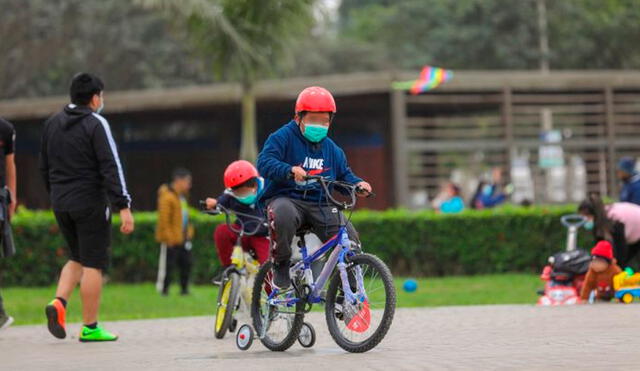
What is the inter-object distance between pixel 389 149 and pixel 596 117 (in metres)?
4.28

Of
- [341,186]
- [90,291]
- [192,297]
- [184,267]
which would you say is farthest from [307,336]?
[184,267]

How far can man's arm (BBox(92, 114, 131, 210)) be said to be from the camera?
9.73 meters

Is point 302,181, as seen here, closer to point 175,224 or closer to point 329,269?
point 329,269

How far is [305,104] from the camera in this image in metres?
8.49

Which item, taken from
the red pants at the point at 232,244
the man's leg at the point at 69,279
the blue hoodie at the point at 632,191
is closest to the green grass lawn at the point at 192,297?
the blue hoodie at the point at 632,191

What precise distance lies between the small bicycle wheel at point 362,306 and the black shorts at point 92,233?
2305 mm

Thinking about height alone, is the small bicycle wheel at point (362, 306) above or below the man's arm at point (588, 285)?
above

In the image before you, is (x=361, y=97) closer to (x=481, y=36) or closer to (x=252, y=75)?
(x=252, y=75)

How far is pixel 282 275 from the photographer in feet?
28.1

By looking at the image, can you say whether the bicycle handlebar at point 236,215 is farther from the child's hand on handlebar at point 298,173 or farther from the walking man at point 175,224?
the walking man at point 175,224

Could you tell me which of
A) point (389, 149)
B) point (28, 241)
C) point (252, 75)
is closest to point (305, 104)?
point (28, 241)

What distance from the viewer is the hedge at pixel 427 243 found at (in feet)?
64.8

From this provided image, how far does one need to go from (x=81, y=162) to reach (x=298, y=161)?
209 centimetres

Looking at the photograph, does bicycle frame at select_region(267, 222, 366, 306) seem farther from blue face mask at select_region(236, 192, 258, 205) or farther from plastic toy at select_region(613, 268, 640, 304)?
plastic toy at select_region(613, 268, 640, 304)
